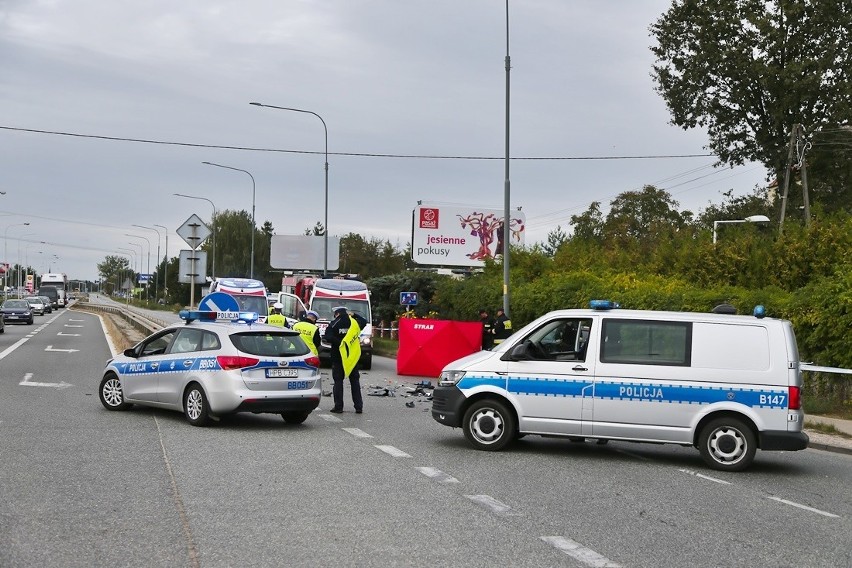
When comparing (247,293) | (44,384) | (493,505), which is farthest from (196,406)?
(247,293)

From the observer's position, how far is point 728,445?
11781 millimetres

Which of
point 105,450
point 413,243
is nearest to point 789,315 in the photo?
point 105,450

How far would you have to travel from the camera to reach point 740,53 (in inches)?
1565

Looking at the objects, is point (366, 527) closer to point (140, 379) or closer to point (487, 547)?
point (487, 547)

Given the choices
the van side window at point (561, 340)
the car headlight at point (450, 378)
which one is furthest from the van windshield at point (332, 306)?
the van side window at point (561, 340)

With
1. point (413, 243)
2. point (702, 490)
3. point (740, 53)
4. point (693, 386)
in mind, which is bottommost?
point (702, 490)

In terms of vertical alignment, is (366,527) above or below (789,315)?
below

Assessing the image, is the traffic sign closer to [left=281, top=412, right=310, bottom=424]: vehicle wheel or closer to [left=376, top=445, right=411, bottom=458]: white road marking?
[left=281, top=412, right=310, bottom=424]: vehicle wheel

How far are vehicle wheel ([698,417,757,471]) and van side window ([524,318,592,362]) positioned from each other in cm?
165

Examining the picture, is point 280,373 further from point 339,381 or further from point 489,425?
point 489,425

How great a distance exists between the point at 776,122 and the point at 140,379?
1218 inches

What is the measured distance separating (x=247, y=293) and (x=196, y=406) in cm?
2111

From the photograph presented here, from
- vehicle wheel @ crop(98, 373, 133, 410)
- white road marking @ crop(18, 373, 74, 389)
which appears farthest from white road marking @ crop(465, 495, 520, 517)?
white road marking @ crop(18, 373, 74, 389)

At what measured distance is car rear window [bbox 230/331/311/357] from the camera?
14336 millimetres
